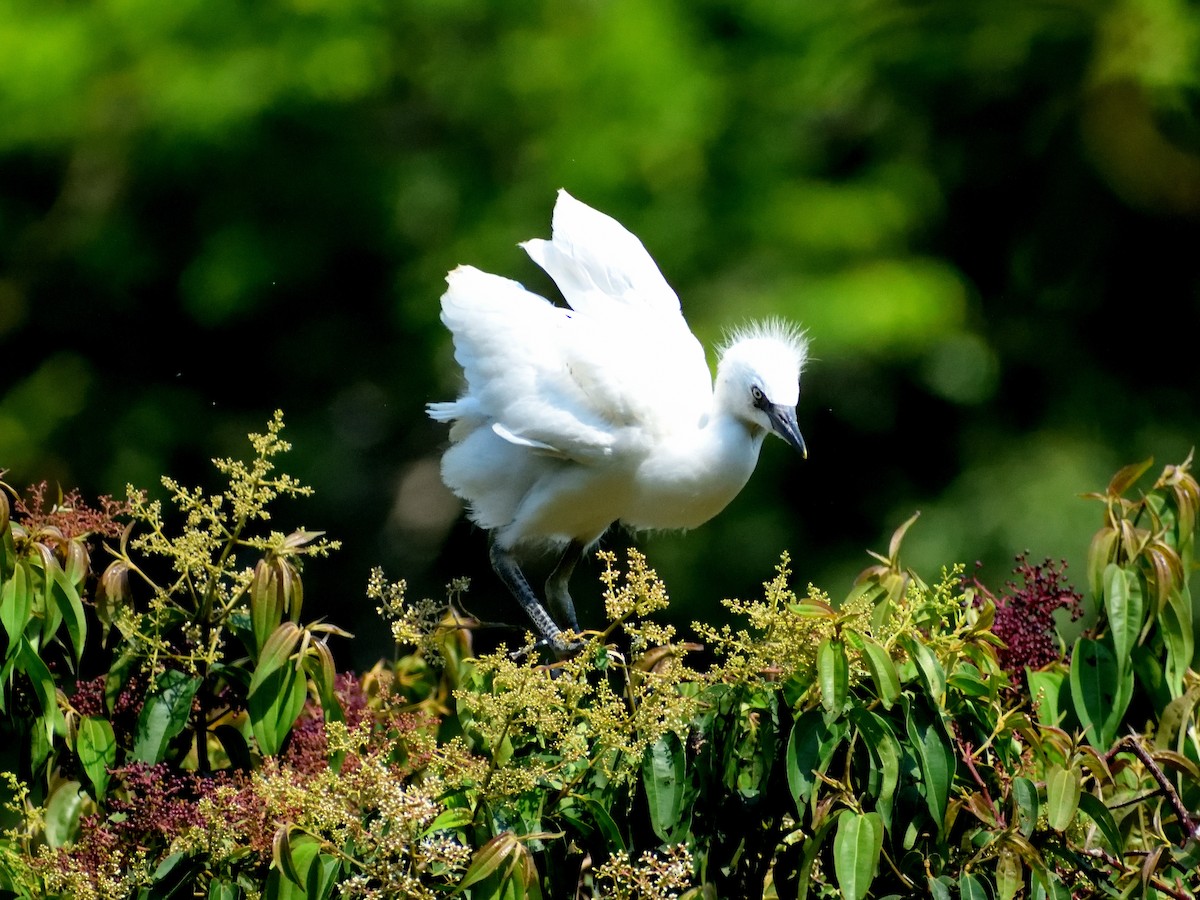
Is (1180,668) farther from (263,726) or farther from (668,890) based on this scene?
(263,726)

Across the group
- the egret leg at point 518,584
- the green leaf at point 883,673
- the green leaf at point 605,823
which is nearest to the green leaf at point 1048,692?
the green leaf at point 883,673

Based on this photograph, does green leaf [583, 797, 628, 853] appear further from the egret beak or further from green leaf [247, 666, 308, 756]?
the egret beak

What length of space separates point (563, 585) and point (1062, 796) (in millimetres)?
1422

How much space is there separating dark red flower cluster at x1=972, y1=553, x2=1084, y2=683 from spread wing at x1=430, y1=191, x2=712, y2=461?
79 centimetres

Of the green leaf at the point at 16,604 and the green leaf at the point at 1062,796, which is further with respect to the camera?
the green leaf at the point at 16,604

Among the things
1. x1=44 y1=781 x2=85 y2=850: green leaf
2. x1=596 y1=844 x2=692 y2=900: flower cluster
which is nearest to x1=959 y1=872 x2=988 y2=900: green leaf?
x1=596 y1=844 x2=692 y2=900: flower cluster

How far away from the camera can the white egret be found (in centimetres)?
214

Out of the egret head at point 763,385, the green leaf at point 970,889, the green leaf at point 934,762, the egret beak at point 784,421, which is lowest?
the green leaf at point 970,889

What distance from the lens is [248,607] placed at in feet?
4.78

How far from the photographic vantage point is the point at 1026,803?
113 centimetres

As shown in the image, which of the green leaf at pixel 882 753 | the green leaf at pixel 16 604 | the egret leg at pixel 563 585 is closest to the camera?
the green leaf at pixel 882 753

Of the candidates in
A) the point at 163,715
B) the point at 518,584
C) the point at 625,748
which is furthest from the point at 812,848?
the point at 518,584

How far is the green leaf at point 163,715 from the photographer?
137 cm

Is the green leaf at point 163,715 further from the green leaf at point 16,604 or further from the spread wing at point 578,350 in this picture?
the spread wing at point 578,350
